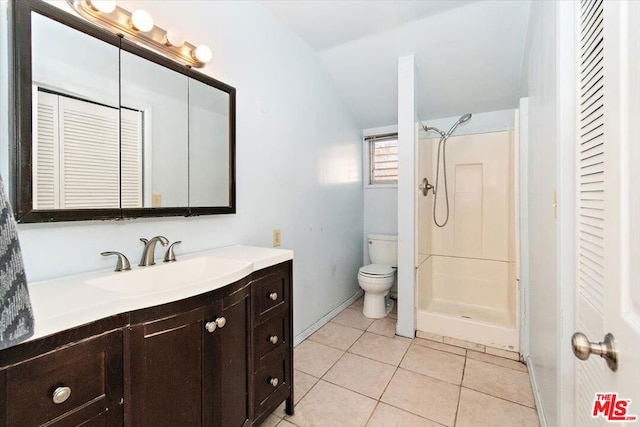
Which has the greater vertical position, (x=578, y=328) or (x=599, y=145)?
(x=599, y=145)

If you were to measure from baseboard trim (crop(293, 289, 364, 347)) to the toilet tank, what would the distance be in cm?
48

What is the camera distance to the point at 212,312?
104 cm

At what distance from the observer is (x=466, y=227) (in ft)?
9.72

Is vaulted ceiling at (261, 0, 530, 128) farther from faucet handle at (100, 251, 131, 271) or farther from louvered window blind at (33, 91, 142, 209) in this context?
faucet handle at (100, 251, 131, 271)

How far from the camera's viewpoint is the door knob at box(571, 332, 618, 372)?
20.6 inches

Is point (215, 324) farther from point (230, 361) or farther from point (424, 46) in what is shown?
point (424, 46)

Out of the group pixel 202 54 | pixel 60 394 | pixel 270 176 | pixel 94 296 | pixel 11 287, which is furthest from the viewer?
pixel 270 176

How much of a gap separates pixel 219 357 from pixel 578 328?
1.26m

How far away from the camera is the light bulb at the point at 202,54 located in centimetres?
149

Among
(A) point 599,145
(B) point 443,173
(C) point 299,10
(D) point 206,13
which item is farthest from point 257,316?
(B) point 443,173

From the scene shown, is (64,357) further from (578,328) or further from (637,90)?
(578,328)

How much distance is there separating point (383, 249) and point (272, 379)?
2.07 meters

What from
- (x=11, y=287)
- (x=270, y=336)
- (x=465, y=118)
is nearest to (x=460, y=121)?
(x=465, y=118)

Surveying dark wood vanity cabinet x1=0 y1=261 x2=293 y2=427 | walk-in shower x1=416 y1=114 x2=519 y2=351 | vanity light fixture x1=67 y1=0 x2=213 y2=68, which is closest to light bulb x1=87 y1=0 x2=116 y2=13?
vanity light fixture x1=67 y1=0 x2=213 y2=68
